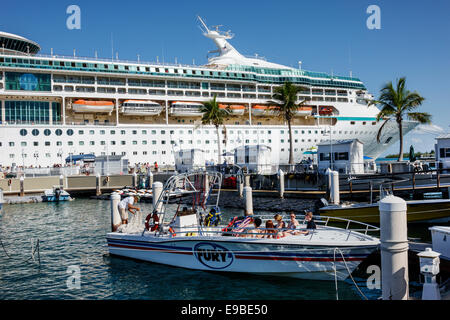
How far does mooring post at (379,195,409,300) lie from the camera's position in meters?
6.94

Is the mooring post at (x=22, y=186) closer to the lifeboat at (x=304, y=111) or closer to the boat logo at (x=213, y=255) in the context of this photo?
the boat logo at (x=213, y=255)

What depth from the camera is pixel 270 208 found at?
24797 millimetres

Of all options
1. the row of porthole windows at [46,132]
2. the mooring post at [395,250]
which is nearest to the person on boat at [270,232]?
the mooring post at [395,250]

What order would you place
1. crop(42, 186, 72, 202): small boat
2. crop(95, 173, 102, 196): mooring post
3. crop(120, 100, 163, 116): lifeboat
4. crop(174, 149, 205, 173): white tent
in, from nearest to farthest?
crop(42, 186, 72, 202): small boat < crop(95, 173, 102, 196): mooring post < crop(174, 149, 205, 173): white tent < crop(120, 100, 163, 116): lifeboat

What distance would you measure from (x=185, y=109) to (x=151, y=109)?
178 inches

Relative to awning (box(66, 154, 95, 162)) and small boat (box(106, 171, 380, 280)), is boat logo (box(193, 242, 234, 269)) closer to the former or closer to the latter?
small boat (box(106, 171, 380, 280))

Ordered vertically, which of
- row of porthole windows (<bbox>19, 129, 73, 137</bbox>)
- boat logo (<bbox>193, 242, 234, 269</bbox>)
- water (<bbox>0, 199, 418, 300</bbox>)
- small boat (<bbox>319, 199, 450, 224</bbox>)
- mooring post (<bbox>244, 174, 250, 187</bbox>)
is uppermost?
row of porthole windows (<bbox>19, 129, 73, 137</bbox>)

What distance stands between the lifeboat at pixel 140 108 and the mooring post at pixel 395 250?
43.3 metres

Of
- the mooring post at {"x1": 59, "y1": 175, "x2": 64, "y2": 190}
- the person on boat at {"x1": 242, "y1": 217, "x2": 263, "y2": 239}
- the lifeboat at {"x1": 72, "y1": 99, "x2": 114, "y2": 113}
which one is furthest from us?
the lifeboat at {"x1": 72, "y1": 99, "x2": 114, "y2": 113}

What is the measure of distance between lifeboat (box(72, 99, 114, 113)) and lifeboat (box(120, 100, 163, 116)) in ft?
5.39

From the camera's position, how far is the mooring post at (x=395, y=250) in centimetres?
694

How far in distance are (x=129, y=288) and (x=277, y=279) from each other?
421 cm

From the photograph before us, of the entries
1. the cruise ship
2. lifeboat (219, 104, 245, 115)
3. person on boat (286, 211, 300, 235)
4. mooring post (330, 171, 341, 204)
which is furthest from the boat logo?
lifeboat (219, 104, 245, 115)
